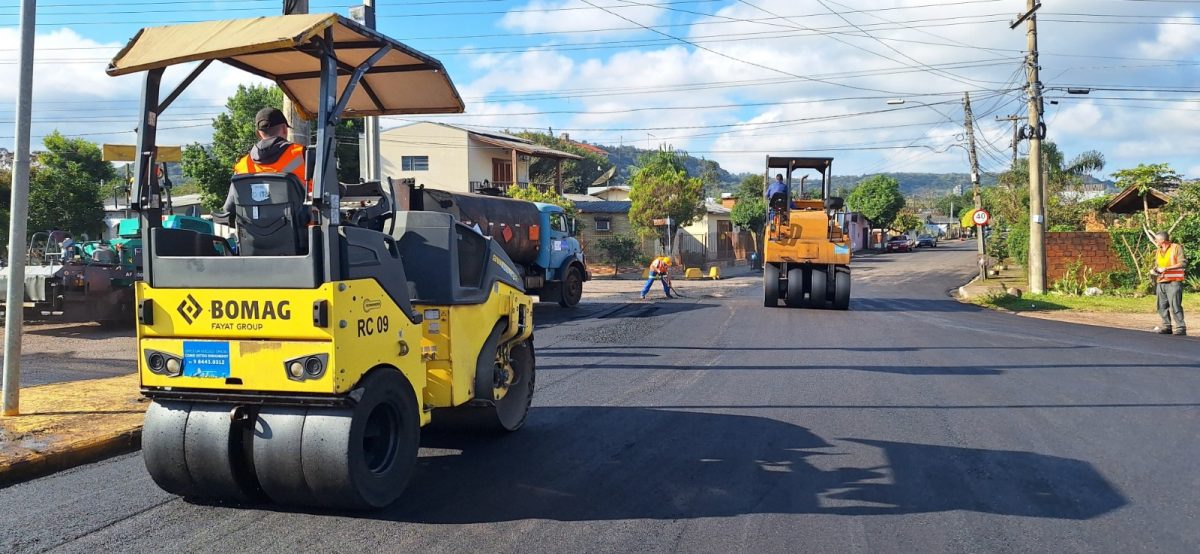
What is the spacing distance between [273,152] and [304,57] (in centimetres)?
77

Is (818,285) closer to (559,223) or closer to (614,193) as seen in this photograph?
(559,223)

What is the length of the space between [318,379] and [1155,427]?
693 centimetres

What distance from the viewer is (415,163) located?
4294 centimetres

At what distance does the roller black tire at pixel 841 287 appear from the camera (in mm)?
18406

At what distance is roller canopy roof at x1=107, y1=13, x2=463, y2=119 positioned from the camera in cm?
458

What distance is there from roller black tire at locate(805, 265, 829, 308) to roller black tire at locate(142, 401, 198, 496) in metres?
15.6

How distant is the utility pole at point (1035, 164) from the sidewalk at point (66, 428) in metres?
21.7

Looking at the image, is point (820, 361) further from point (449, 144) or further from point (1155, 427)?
point (449, 144)

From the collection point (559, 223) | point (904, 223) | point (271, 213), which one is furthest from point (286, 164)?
point (904, 223)

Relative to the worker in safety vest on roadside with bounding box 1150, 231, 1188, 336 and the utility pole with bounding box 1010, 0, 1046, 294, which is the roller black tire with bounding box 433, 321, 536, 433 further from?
the utility pole with bounding box 1010, 0, 1046, 294

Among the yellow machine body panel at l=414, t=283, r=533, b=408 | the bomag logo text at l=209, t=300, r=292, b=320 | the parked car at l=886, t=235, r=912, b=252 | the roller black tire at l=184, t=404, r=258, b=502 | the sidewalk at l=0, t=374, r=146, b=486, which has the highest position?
the parked car at l=886, t=235, r=912, b=252

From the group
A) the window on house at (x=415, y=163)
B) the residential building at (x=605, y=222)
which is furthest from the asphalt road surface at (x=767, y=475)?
the window on house at (x=415, y=163)

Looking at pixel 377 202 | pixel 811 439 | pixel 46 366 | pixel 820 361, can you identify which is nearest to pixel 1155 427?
pixel 811 439

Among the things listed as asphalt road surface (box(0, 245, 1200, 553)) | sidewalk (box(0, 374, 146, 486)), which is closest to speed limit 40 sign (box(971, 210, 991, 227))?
asphalt road surface (box(0, 245, 1200, 553))
